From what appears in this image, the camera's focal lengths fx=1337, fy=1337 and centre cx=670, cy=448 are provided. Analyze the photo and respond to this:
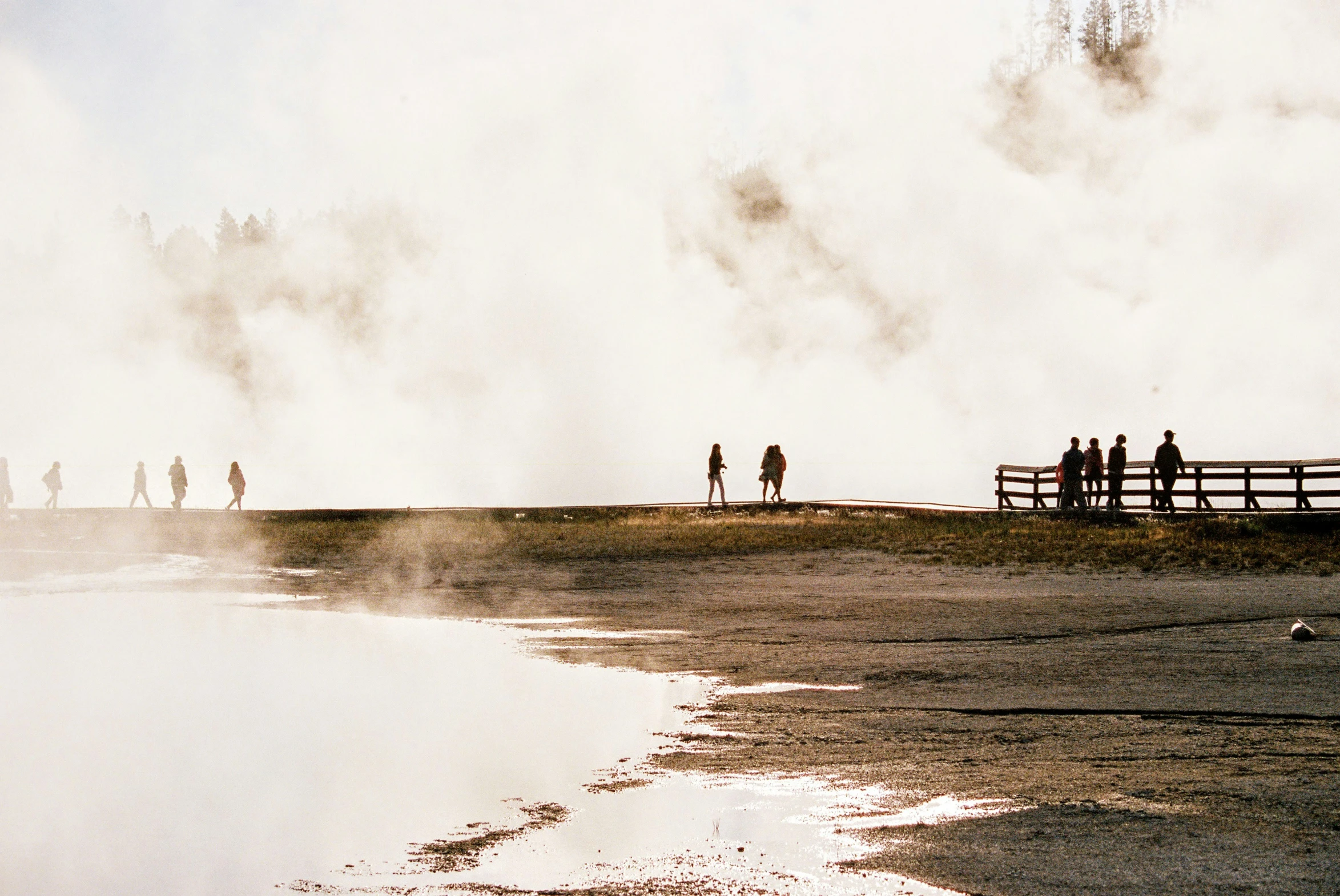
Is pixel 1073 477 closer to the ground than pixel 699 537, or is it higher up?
higher up

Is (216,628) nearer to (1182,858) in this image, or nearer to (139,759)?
(139,759)

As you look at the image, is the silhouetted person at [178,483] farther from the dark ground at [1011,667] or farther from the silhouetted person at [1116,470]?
the silhouetted person at [1116,470]

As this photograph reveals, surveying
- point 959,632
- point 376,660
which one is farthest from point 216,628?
point 959,632

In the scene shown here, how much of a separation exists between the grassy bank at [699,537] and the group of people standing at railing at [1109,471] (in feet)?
5.88

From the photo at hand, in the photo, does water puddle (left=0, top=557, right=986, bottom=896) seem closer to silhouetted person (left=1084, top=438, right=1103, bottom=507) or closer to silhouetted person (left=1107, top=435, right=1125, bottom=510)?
silhouetted person (left=1107, top=435, right=1125, bottom=510)

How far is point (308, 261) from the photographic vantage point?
6844 cm

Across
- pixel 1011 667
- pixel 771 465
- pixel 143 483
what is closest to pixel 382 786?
pixel 1011 667

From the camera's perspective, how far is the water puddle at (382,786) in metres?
5.06

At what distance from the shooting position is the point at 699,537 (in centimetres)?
2312

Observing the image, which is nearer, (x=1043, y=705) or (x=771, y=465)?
(x=1043, y=705)

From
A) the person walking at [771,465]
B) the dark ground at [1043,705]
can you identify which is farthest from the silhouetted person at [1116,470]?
the dark ground at [1043,705]

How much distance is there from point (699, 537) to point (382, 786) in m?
16.9

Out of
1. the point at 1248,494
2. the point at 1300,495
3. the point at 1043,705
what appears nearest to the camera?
the point at 1043,705

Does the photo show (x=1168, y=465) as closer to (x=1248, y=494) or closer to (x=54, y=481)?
(x=1248, y=494)
